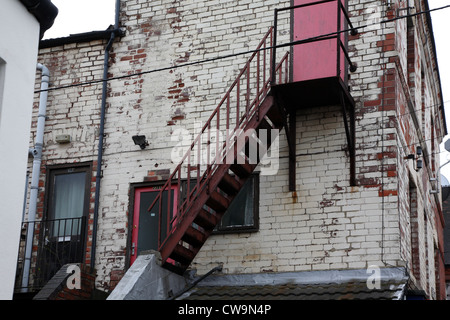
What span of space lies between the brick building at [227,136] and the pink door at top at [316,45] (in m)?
0.03

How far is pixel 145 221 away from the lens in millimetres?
12930

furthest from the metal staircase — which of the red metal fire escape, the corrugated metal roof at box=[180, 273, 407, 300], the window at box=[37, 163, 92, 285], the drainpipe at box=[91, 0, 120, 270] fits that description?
the window at box=[37, 163, 92, 285]

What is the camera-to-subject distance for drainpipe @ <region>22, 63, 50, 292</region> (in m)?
13.1

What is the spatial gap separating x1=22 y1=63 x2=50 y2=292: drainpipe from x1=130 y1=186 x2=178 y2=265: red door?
6.10 ft

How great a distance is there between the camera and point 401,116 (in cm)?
1248

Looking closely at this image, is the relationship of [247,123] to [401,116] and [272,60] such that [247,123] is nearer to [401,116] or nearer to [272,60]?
[272,60]

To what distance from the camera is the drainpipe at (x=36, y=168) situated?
43.1 feet

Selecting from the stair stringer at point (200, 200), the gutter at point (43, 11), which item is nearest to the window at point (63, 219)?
the stair stringer at point (200, 200)

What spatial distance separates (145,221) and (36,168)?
232cm

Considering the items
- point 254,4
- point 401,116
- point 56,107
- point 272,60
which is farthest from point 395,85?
point 56,107

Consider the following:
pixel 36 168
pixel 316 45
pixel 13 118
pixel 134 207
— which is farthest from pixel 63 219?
pixel 13 118

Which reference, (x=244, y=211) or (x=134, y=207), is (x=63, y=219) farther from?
(x=244, y=211)

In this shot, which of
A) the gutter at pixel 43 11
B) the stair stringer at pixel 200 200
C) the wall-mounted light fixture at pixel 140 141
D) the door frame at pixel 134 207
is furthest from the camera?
the wall-mounted light fixture at pixel 140 141

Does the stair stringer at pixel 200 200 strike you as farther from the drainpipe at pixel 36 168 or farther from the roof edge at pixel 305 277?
the drainpipe at pixel 36 168
